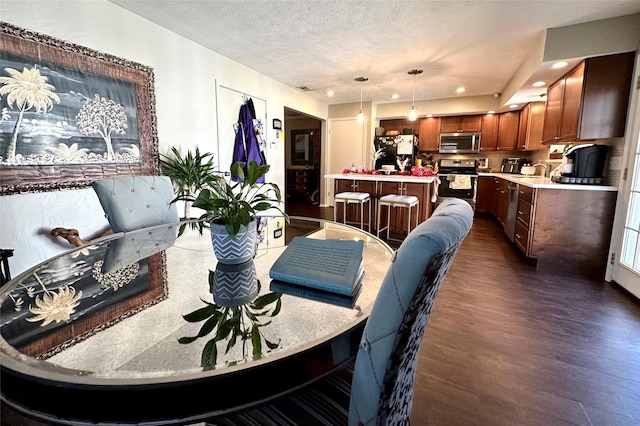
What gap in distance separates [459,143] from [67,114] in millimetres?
6264

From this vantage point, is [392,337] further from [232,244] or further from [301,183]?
[301,183]

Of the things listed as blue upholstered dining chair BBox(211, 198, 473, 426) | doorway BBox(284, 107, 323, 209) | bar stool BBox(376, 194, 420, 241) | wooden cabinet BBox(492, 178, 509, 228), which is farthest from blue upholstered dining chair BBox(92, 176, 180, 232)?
doorway BBox(284, 107, 323, 209)

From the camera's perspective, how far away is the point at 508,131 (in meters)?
5.64

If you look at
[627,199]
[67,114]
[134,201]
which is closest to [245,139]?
[67,114]

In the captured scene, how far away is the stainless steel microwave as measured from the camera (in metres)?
5.96

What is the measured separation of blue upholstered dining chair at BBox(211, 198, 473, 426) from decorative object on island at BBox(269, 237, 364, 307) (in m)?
0.28

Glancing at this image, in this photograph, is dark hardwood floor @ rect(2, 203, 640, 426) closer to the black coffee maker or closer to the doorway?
the black coffee maker

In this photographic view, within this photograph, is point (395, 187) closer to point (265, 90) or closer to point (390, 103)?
point (265, 90)

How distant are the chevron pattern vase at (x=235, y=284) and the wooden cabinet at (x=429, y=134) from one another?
239 inches

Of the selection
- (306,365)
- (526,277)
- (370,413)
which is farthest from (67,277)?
(526,277)

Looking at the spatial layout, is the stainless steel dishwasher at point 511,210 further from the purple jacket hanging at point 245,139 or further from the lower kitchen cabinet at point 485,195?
the purple jacket hanging at point 245,139

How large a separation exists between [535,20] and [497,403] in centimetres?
315

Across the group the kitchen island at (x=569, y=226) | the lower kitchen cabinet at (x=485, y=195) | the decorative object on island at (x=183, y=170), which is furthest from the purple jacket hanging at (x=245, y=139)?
the lower kitchen cabinet at (x=485, y=195)

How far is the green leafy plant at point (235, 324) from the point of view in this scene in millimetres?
Result: 669
